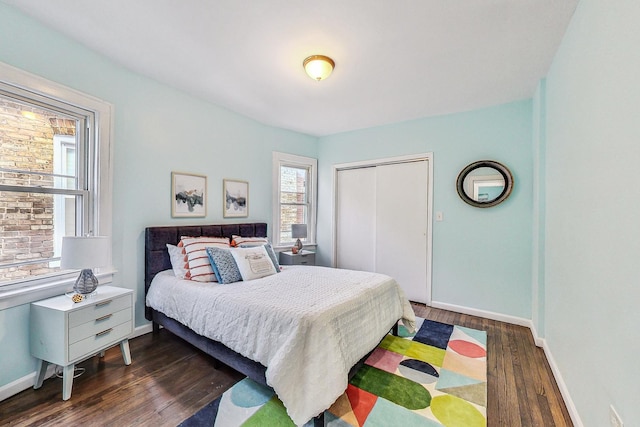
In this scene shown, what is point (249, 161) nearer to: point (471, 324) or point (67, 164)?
point (67, 164)

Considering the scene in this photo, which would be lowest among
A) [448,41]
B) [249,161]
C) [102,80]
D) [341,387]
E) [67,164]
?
[341,387]

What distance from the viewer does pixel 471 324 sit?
3.07 meters

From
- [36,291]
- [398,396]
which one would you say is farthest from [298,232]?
[36,291]

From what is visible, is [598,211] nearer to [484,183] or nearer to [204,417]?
[484,183]

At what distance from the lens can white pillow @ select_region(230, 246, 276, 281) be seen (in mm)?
2529

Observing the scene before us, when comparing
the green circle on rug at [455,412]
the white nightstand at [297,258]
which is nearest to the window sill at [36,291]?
the white nightstand at [297,258]

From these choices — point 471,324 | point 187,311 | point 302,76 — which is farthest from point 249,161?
point 471,324

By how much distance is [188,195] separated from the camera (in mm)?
3064

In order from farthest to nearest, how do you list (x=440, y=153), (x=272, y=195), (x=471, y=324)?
1. (x=272, y=195)
2. (x=440, y=153)
3. (x=471, y=324)

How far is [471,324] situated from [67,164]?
423 cm

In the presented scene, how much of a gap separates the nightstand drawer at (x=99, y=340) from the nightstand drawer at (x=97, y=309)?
0.13 m

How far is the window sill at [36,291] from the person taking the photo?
1.79 metres

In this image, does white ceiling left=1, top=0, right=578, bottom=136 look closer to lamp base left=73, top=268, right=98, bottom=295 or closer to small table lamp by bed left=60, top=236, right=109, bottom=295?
small table lamp by bed left=60, top=236, right=109, bottom=295

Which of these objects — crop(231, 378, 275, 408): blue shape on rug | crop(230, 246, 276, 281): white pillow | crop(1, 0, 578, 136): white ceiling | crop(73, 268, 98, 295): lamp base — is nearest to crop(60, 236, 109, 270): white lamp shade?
crop(73, 268, 98, 295): lamp base
